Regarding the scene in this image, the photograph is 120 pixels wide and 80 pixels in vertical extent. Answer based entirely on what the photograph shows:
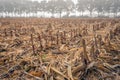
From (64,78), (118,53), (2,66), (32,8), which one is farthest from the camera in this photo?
(32,8)

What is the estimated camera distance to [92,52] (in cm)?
480

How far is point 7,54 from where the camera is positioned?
5.54 metres

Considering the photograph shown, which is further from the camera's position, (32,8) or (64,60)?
(32,8)

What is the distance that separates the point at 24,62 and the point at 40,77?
1.10 m

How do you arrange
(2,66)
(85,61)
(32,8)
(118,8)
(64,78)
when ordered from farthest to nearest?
(32,8), (118,8), (2,66), (85,61), (64,78)

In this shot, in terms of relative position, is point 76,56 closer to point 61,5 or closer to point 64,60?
point 64,60

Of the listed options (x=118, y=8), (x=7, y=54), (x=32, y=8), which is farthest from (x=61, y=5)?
(x=7, y=54)

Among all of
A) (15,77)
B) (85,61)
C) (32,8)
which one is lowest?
(15,77)

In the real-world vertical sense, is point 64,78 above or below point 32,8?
below

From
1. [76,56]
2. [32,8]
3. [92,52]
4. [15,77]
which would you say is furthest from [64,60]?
[32,8]

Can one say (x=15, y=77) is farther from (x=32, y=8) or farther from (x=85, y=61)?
(x=32, y=8)

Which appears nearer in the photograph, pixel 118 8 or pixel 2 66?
pixel 2 66

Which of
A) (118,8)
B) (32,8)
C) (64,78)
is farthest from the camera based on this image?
(32,8)

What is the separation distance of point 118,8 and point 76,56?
65.4 metres
